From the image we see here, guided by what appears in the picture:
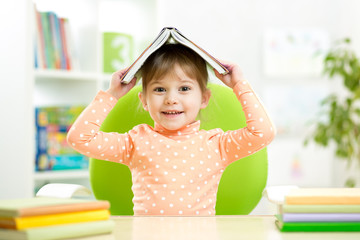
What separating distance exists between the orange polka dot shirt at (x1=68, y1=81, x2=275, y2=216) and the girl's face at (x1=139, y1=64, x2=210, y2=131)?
0.06 metres

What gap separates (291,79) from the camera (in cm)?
541

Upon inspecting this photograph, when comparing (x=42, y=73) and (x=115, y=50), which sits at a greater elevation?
(x=115, y=50)

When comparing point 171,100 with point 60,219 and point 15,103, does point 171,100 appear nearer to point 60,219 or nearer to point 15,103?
point 60,219

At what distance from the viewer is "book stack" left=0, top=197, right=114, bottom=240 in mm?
742

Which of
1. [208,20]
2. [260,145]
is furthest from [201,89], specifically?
[208,20]

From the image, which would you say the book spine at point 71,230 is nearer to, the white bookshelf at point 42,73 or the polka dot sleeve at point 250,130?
the polka dot sleeve at point 250,130

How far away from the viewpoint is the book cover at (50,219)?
29.3 inches

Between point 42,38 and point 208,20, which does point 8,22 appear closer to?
point 42,38

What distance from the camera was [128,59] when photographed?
10.7ft

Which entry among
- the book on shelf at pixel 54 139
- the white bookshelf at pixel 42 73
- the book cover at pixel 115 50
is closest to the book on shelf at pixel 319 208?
the white bookshelf at pixel 42 73

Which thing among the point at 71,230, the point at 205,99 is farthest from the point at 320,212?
the point at 205,99

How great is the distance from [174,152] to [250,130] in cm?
22

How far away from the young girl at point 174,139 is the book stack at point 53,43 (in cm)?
156

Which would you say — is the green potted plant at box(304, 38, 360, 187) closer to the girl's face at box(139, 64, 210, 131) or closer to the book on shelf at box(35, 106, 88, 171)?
the book on shelf at box(35, 106, 88, 171)
